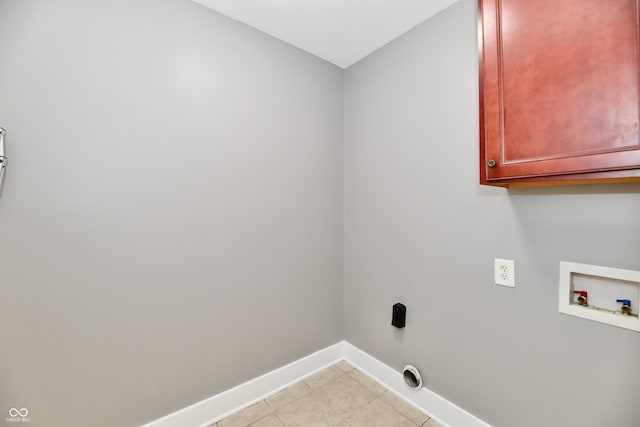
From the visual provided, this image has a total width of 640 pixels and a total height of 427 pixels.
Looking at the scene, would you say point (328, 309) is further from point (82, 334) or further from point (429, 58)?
point (429, 58)

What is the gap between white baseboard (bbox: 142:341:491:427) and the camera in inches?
55.1

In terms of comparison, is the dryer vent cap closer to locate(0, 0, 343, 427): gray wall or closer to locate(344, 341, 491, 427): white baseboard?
locate(344, 341, 491, 427): white baseboard

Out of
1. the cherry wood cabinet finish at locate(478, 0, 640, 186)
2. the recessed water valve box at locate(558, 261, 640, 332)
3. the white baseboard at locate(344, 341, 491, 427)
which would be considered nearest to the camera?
the cherry wood cabinet finish at locate(478, 0, 640, 186)

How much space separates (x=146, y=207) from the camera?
131 centimetres

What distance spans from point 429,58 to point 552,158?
98 cm

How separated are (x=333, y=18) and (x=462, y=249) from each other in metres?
1.51

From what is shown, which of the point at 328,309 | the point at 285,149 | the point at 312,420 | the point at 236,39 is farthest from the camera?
the point at 328,309

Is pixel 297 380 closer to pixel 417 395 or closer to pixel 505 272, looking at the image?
pixel 417 395

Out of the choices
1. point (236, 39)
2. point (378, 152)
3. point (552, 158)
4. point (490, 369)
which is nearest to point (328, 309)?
point (490, 369)

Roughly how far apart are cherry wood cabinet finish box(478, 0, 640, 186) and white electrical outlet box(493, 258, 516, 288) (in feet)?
1.44

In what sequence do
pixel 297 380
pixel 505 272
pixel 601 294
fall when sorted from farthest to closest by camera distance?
pixel 297 380
pixel 505 272
pixel 601 294

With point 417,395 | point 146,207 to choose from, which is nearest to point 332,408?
point 417,395

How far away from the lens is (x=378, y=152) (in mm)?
1835

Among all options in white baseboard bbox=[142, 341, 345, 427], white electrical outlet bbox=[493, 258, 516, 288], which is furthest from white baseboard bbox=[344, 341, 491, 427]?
white electrical outlet bbox=[493, 258, 516, 288]
